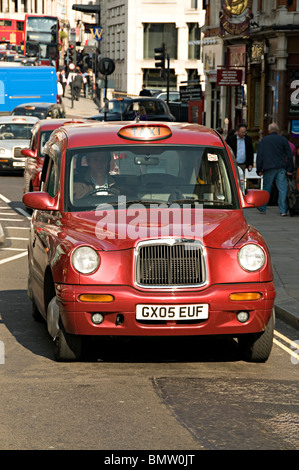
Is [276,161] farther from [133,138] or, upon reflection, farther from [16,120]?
[16,120]

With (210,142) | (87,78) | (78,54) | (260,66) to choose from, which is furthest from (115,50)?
(210,142)

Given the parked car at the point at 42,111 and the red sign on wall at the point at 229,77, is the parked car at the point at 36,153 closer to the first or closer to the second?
the parked car at the point at 42,111

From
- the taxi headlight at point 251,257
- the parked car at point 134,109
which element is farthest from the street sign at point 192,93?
the taxi headlight at point 251,257

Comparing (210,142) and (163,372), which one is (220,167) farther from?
(163,372)

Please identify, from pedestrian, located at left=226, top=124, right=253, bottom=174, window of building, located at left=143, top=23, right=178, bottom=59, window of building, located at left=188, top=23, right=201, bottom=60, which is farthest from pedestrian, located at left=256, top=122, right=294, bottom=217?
window of building, located at left=143, top=23, right=178, bottom=59

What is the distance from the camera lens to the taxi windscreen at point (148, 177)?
359 inches

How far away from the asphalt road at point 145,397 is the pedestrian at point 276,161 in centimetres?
1082

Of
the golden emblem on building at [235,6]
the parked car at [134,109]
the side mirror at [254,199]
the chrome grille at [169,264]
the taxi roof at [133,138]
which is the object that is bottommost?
the parked car at [134,109]

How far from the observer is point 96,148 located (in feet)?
30.6

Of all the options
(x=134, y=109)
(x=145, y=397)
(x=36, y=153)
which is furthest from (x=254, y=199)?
(x=134, y=109)

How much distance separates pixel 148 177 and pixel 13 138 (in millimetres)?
21934

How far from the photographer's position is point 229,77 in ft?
119
